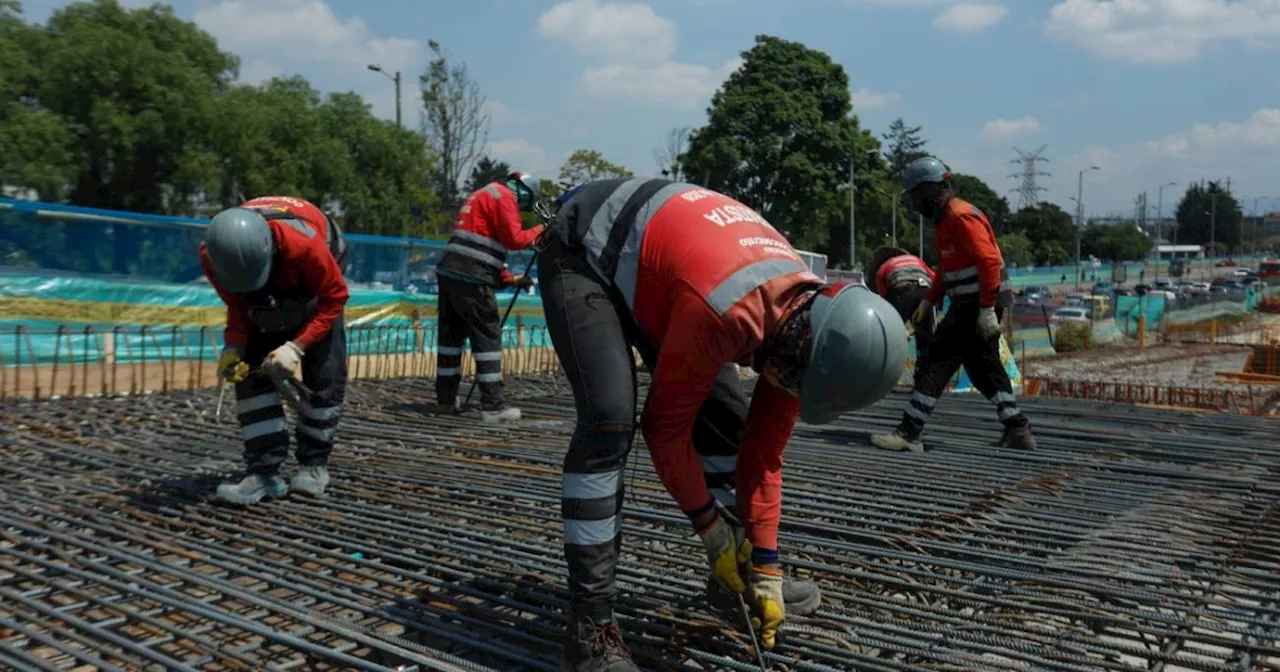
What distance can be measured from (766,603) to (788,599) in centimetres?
36

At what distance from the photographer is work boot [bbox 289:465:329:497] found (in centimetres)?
395

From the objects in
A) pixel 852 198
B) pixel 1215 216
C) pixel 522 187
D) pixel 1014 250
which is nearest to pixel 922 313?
pixel 522 187

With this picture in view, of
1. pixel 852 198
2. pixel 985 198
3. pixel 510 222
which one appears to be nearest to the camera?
pixel 510 222

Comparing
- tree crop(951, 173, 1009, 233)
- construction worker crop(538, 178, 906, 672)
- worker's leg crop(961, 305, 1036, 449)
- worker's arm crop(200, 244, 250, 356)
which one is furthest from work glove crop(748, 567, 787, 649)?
tree crop(951, 173, 1009, 233)

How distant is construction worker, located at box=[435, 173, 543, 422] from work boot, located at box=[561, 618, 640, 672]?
146 inches

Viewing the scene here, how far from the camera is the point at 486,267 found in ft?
19.0

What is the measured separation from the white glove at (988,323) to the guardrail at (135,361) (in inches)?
144

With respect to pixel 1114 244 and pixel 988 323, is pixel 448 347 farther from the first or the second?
pixel 1114 244

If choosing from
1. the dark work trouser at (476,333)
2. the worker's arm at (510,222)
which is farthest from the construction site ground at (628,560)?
the worker's arm at (510,222)

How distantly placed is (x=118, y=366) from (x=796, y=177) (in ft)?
85.5

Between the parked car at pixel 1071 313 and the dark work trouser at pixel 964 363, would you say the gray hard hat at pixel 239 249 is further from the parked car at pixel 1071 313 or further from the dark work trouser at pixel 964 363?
the parked car at pixel 1071 313

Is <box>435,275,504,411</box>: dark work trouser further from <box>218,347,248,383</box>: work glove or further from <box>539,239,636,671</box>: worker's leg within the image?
<box>539,239,636,671</box>: worker's leg

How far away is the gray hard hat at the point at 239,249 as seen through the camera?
3.46m

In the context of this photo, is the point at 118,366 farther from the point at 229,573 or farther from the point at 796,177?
the point at 796,177
